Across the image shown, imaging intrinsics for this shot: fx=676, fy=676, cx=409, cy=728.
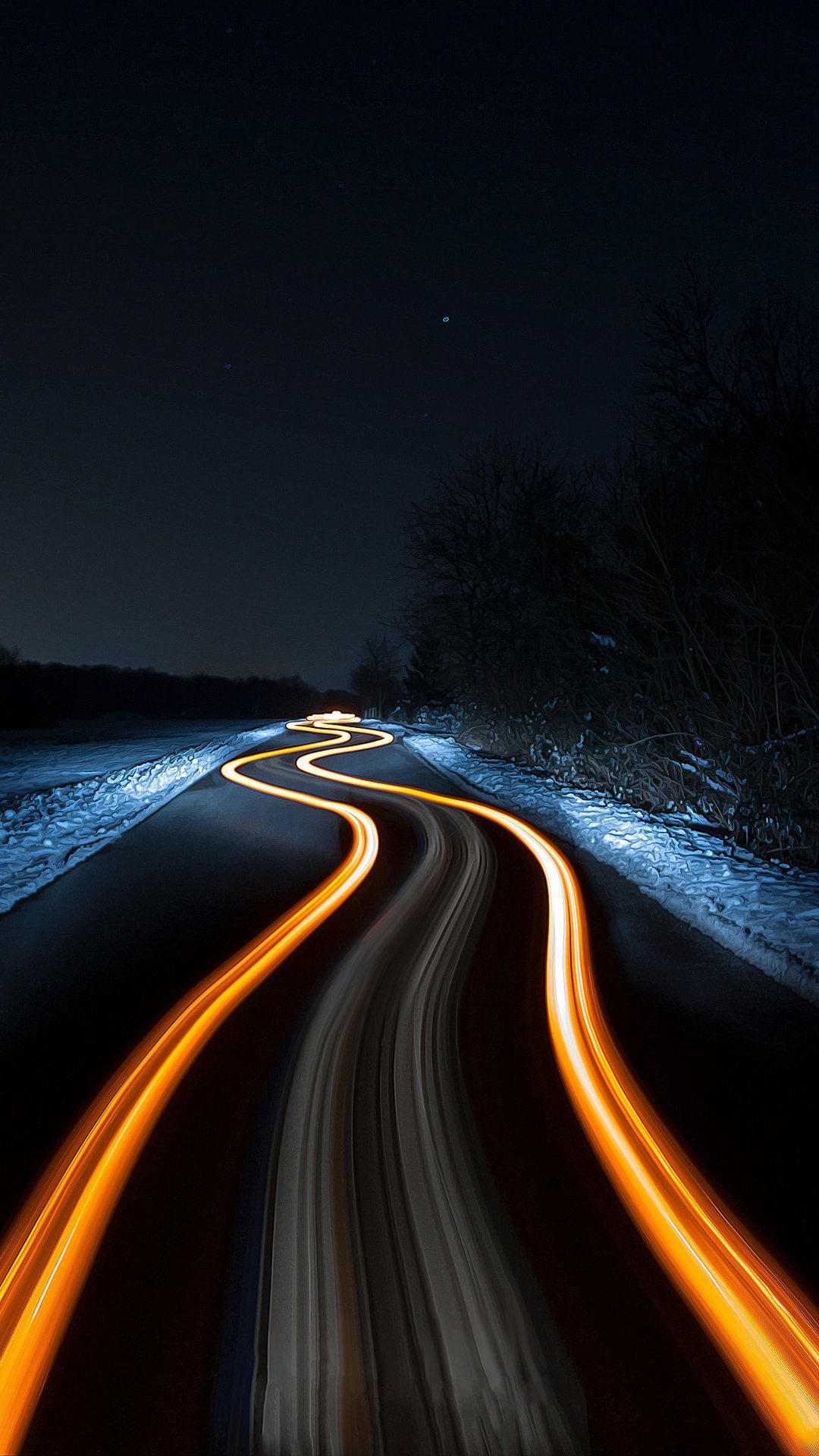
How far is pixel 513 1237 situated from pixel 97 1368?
130cm

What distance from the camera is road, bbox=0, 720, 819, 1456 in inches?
69.1

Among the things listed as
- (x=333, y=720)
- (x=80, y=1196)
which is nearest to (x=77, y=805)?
(x=80, y=1196)

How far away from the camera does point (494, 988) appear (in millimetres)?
4445

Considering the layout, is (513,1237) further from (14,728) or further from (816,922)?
(14,728)

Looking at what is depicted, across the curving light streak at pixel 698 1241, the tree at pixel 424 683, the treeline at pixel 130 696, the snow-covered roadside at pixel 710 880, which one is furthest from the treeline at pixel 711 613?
the treeline at pixel 130 696

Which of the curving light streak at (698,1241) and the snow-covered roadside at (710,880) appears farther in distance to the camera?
the snow-covered roadside at (710,880)

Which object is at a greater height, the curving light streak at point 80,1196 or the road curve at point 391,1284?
the road curve at point 391,1284

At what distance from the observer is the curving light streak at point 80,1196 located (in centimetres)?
192

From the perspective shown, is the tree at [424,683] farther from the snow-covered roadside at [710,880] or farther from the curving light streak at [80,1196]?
the curving light streak at [80,1196]

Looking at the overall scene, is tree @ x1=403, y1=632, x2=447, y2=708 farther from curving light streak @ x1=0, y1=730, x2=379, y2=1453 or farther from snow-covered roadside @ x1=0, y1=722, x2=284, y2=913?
curving light streak @ x1=0, y1=730, x2=379, y2=1453

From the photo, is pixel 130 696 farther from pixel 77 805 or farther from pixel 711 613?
pixel 711 613

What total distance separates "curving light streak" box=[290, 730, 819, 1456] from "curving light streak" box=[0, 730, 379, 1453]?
74.7 inches

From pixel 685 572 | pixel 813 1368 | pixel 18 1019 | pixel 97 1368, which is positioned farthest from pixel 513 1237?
pixel 685 572

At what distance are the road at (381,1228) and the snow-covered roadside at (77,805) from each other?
306 centimetres
